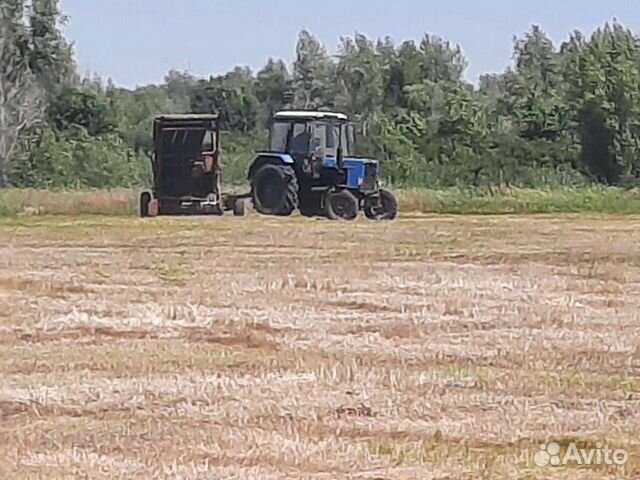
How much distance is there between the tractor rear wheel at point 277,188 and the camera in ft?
90.3

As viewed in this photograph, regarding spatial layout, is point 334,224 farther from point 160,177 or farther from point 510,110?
point 510,110

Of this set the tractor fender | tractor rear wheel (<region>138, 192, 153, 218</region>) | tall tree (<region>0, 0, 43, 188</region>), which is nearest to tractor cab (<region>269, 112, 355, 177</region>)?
the tractor fender

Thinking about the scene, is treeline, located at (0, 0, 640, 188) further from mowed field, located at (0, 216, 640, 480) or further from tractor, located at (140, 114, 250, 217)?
mowed field, located at (0, 216, 640, 480)

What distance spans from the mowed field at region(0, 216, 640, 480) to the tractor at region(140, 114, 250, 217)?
997 cm

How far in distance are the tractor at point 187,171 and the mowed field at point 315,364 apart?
997cm

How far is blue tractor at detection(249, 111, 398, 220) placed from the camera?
1088 inches

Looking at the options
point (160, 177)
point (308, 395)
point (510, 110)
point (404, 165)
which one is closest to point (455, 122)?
point (404, 165)

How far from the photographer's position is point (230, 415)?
7.95 m

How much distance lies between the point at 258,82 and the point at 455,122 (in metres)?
33.3

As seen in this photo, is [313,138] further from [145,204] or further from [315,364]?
[315,364]

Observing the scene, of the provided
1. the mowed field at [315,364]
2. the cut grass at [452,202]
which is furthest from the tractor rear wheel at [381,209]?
the mowed field at [315,364]

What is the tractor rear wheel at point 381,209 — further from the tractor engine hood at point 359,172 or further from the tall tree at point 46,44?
the tall tree at point 46,44

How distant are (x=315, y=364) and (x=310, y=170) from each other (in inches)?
712

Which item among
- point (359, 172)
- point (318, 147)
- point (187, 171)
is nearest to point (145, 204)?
point (187, 171)
